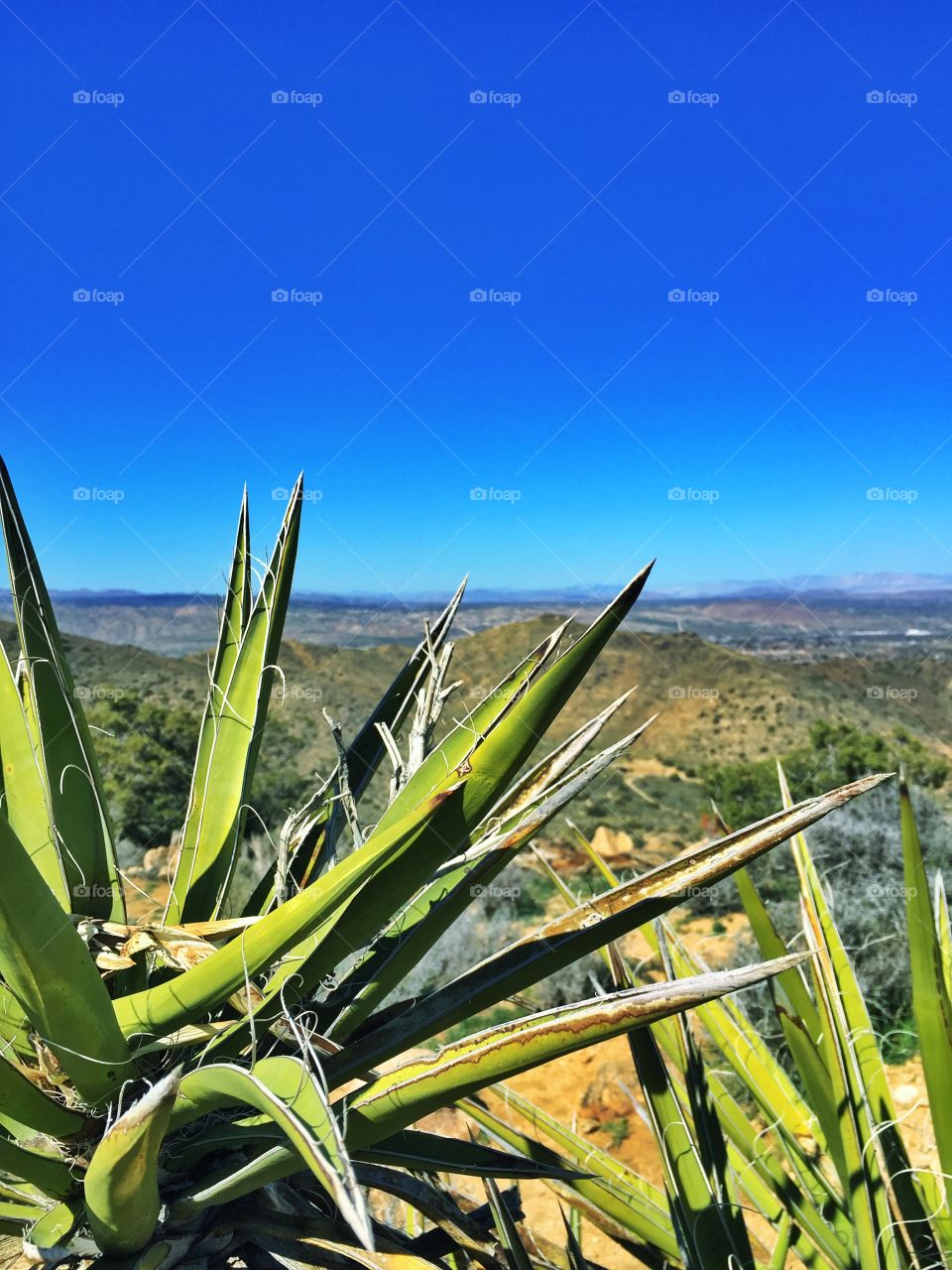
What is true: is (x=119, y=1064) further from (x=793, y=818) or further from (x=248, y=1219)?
(x=793, y=818)

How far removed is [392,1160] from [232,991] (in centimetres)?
46

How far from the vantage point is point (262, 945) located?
3.70ft

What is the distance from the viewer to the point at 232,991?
1.18 metres

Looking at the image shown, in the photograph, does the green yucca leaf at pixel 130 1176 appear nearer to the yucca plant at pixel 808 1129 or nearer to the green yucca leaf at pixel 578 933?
the green yucca leaf at pixel 578 933

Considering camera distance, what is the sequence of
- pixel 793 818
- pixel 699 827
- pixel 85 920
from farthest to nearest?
pixel 699 827 < pixel 85 920 < pixel 793 818

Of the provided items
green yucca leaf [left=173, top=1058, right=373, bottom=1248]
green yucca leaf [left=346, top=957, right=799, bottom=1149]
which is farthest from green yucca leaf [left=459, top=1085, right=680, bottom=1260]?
green yucca leaf [left=173, top=1058, right=373, bottom=1248]

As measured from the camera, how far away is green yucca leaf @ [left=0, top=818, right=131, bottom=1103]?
3.44ft

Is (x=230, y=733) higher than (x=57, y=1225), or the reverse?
(x=230, y=733)

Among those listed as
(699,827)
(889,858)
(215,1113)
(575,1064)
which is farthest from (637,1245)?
(699,827)

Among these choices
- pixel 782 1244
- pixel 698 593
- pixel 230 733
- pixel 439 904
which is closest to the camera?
pixel 439 904

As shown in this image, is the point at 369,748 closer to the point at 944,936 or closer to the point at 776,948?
the point at 776,948

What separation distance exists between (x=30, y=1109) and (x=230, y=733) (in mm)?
770

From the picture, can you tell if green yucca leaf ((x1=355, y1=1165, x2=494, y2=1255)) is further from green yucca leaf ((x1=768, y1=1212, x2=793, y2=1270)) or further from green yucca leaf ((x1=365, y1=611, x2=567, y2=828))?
green yucca leaf ((x1=365, y1=611, x2=567, y2=828))

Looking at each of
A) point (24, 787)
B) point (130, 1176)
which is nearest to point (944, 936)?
point (130, 1176)
